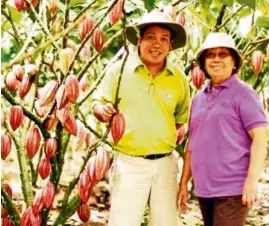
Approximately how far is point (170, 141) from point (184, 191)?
9.4 inches

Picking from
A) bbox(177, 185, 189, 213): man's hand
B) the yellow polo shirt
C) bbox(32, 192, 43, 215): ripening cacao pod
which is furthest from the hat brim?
bbox(32, 192, 43, 215): ripening cacao pod

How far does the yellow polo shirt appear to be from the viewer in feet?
6.53

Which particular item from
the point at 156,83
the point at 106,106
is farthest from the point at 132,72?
the point at 106,106

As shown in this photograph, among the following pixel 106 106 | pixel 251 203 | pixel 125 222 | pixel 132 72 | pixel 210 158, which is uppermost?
pixel 132 72

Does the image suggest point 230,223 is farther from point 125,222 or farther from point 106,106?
point 106,106

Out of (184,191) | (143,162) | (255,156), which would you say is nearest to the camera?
(255,156)

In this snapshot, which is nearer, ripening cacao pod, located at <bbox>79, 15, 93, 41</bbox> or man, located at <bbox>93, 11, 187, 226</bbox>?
ripening cacao pod, located at <bbox>79, 15, 93, 41</bbox>

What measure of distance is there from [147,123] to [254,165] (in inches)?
17.5

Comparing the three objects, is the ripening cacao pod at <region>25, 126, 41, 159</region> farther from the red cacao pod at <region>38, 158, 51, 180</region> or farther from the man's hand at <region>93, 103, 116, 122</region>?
the man's hand at <region>93, 103, 116, 122</region>

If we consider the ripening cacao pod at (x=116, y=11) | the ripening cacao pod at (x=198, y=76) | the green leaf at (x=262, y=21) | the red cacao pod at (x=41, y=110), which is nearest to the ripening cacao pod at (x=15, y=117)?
the red cacao pod at (x=41, y=110)

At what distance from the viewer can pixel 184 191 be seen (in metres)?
2.14

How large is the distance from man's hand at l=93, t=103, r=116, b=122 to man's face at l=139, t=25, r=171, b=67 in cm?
29

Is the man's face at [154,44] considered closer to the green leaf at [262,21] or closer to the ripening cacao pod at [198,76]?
the ripening cacao pod at [198,76]

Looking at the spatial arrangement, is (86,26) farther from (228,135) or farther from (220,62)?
(228,135)
